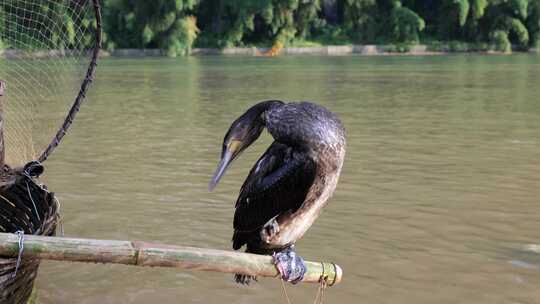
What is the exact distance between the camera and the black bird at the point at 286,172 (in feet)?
8.70

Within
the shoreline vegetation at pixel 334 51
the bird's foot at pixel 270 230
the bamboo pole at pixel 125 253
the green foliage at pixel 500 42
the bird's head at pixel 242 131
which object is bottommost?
the shoreline vegetation at pixel 334 51

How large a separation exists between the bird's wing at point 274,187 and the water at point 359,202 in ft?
4.50

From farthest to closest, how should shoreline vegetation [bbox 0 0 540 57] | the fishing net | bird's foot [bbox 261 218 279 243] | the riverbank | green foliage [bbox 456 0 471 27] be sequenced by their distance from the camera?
green foliage [bbox 456 0 471 27], the riverbank, shoreline vegetation [bbox 0 0 540 57], the fishing net, bird's foot [bbox 261 218 279 243]

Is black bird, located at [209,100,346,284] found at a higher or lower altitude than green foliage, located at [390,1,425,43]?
higher

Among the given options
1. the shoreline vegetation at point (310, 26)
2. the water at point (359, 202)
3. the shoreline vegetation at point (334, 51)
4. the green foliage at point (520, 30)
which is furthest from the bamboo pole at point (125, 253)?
the green foliage at point (520, 30)

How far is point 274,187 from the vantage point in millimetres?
2787

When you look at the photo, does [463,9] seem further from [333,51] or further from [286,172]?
[286,172]

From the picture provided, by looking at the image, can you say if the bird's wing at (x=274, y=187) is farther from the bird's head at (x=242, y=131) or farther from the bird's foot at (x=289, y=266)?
the bird's foot at (x=289, y=266)

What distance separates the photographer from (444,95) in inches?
593

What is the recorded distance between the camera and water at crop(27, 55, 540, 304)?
14.3ft

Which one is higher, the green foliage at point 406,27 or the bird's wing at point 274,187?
the bird's wing at point 274,187

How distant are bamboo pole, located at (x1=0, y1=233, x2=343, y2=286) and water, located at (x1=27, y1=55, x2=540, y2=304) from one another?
6.24ft

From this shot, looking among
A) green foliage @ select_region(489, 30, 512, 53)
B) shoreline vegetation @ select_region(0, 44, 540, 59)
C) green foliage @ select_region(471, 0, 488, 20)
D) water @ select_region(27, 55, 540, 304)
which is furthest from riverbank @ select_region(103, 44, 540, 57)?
water @ select_region(27, 55, 540, 304)

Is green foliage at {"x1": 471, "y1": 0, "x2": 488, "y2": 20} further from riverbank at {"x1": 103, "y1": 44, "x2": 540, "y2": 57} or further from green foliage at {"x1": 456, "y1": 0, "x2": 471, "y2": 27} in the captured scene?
riverbank at {"x1": 103, "y1": 44, "x2": 540, "y2": 57}
